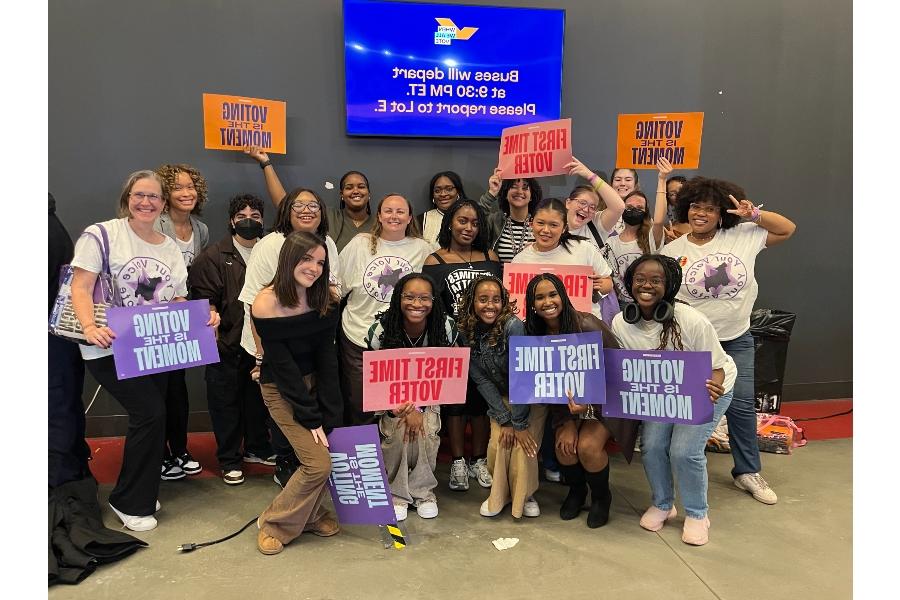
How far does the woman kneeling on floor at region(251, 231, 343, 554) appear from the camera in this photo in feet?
9.33

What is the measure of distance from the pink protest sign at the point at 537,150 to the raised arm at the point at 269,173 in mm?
1577

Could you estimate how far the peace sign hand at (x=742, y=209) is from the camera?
3.38 metres

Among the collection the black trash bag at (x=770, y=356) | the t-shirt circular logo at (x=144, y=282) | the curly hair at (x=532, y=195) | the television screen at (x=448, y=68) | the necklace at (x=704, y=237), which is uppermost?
the television screen at (x=448, y=68)

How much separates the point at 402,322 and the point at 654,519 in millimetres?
1609

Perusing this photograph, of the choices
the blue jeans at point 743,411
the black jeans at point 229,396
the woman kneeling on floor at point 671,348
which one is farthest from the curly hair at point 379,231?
the blue jeans at point 743,411

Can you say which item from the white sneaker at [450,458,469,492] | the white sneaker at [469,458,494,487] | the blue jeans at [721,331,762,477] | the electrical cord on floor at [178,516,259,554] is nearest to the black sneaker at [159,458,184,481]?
the electrical cord on floor at [178,516,259,554]

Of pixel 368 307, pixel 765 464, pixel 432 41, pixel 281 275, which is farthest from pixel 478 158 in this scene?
pixel 765 464

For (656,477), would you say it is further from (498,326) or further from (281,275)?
(281,275)

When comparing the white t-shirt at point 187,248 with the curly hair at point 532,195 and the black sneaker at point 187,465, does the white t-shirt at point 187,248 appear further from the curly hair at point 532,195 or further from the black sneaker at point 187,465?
the curly hair at point 532,195

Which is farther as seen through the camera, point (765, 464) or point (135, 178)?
point (765, 464)

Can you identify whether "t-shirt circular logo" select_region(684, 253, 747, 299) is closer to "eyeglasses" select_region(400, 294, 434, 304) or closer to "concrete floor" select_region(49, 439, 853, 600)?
"concrete floor" select_region(49, 439, 853, 600)

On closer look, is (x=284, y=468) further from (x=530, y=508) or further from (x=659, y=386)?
(x=659, y=386)

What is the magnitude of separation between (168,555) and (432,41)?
12.5 ft

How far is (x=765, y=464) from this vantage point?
4.15 metres
